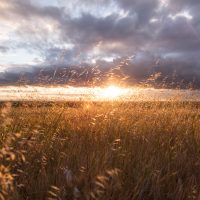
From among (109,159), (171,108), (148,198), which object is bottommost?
(148,198)

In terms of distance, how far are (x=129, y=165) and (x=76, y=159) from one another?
0.51 metres

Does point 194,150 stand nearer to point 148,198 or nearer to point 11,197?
point 148,198

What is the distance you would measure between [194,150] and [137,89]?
4078 mm

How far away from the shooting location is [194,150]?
177 inches

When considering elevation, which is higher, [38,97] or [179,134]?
[38,97]

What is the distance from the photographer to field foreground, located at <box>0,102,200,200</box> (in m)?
2.72

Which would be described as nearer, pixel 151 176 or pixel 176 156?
pixel 151 176

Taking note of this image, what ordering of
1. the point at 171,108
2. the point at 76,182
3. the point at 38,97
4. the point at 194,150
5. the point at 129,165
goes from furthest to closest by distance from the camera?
the point at 171,108 → the point at 38,97 → the point at 194,150 → the point at 129,165 → the point at 76,182

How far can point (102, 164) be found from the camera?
126 inches

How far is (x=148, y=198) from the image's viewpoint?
9.66 feet

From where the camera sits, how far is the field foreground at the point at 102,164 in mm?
2725

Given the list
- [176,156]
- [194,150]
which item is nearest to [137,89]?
[194,150]

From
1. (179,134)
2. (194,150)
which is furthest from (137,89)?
(194,150)

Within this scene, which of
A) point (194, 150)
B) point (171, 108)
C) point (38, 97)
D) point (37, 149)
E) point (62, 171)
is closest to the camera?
point (62, 171)
